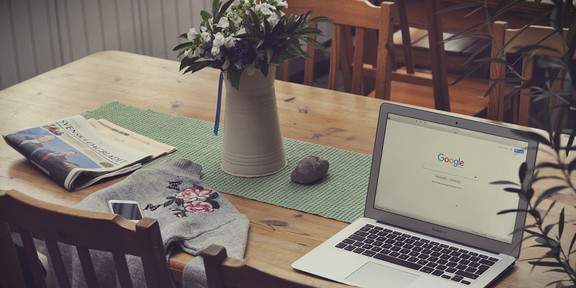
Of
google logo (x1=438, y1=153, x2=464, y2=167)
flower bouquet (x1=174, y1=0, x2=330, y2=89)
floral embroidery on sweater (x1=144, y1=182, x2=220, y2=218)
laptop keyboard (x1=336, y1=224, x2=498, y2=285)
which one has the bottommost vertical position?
floral embroidery on sweater (x1=144, y1=182, x2=220, y2=218)

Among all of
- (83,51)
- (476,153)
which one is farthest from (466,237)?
(83,51)

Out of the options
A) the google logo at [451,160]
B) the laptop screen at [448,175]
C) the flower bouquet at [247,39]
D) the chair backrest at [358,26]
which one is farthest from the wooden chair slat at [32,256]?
the chair backrest at [358,26]

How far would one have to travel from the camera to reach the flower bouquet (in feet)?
4.92

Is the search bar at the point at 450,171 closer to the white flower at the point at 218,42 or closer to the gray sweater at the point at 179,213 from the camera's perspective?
the gray sweater at the point at 179,213

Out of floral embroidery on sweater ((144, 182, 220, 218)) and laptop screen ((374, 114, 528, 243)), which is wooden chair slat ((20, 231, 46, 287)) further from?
laptop screen ((374, 114, 528, 243))

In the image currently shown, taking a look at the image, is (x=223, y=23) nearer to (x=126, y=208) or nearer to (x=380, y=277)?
(x=126, y=208)

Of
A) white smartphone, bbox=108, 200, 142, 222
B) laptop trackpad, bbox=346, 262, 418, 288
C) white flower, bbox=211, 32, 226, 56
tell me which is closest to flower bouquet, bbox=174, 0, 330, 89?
white flower, bbox=211, 32, 226, 56

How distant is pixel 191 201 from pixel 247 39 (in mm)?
352

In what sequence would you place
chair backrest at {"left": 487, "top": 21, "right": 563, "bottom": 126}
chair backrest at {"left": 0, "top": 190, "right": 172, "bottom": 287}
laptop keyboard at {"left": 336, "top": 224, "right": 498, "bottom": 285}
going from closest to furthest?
chair backrest at {"left": 0, "top": 190, "right": 172, "bottom": 287} → laptop keyboard at {"left": 336, "top": 224, "right": 498, "bottom": 285} → chair backrest at {"left": 487, "top": 21, "right": 563, "bottom": 126}

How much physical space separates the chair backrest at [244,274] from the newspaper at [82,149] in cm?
71

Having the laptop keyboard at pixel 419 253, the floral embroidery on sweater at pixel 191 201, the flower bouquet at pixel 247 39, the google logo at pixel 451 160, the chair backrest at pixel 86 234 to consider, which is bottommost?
the floral embroidery on sweater at pixel 191 201

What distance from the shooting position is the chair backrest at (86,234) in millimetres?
1103

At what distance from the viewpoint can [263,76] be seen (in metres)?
1.57

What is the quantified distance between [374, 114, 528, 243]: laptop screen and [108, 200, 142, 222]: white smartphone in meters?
0.47
